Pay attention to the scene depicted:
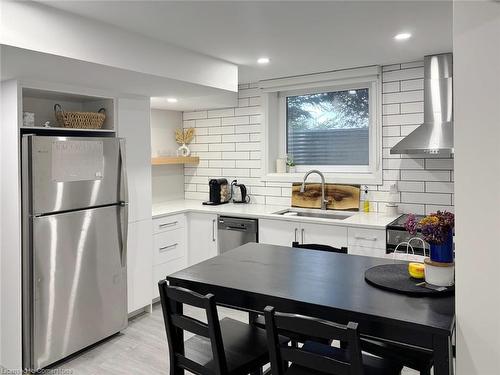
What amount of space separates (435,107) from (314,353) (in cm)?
257

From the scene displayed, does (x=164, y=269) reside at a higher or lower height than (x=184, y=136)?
lower

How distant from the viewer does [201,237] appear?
421 centimetres

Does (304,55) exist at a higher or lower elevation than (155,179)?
higher

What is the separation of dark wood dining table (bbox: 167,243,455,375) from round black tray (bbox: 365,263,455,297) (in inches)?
1.0

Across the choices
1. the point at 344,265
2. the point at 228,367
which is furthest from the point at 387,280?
the point at 228,367

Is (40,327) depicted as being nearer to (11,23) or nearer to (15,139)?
(15,139)

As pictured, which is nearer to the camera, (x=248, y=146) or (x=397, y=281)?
(x=397, y=281)

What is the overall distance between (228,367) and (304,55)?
2496 mm

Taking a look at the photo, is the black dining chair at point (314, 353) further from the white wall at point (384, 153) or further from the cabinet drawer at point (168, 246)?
the cabinet drawer at point (168, 246)

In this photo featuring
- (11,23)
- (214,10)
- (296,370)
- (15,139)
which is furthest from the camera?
(15,139)

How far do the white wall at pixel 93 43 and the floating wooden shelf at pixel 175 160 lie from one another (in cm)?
139

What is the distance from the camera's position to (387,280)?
5.72 feet

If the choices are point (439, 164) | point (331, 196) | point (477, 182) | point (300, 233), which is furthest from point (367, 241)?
point (477, 182)

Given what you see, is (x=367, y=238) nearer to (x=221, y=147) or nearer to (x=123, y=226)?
(x=123, y=226)
